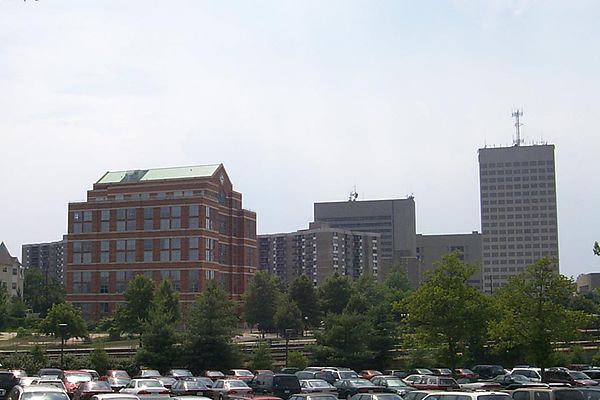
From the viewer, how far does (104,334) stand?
105 meters

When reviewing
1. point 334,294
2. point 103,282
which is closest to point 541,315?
point 334,294

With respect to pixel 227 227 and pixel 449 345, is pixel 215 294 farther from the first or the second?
pixel 227 227

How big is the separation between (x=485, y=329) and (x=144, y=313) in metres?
45.5

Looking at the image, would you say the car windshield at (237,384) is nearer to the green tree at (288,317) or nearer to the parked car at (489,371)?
the parked car at (489,371)

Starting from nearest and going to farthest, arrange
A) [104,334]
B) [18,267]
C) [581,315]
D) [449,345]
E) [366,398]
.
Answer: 1. [366,398]
2. [581,315]
3. [449,345]
4. [104,334]
5. [18,267]

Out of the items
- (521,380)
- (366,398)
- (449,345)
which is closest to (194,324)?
(449,345)

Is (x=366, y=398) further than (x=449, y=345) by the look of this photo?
No

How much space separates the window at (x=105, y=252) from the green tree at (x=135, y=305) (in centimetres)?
3266

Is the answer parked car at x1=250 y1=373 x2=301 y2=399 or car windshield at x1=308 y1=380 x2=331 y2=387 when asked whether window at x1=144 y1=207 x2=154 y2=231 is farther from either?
car windshield at x1=308 y1=380 x2=331 y2=387

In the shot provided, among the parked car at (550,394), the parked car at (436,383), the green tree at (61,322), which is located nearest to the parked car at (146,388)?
the parked car at (436,383)

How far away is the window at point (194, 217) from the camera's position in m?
117

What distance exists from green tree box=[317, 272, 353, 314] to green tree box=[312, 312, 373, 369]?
39.6 meters

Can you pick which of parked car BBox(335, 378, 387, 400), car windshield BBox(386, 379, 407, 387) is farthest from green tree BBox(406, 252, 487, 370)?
parked car BBox(335, 378, 387, 400)

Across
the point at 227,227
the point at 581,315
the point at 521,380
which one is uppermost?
the point at 227,227
